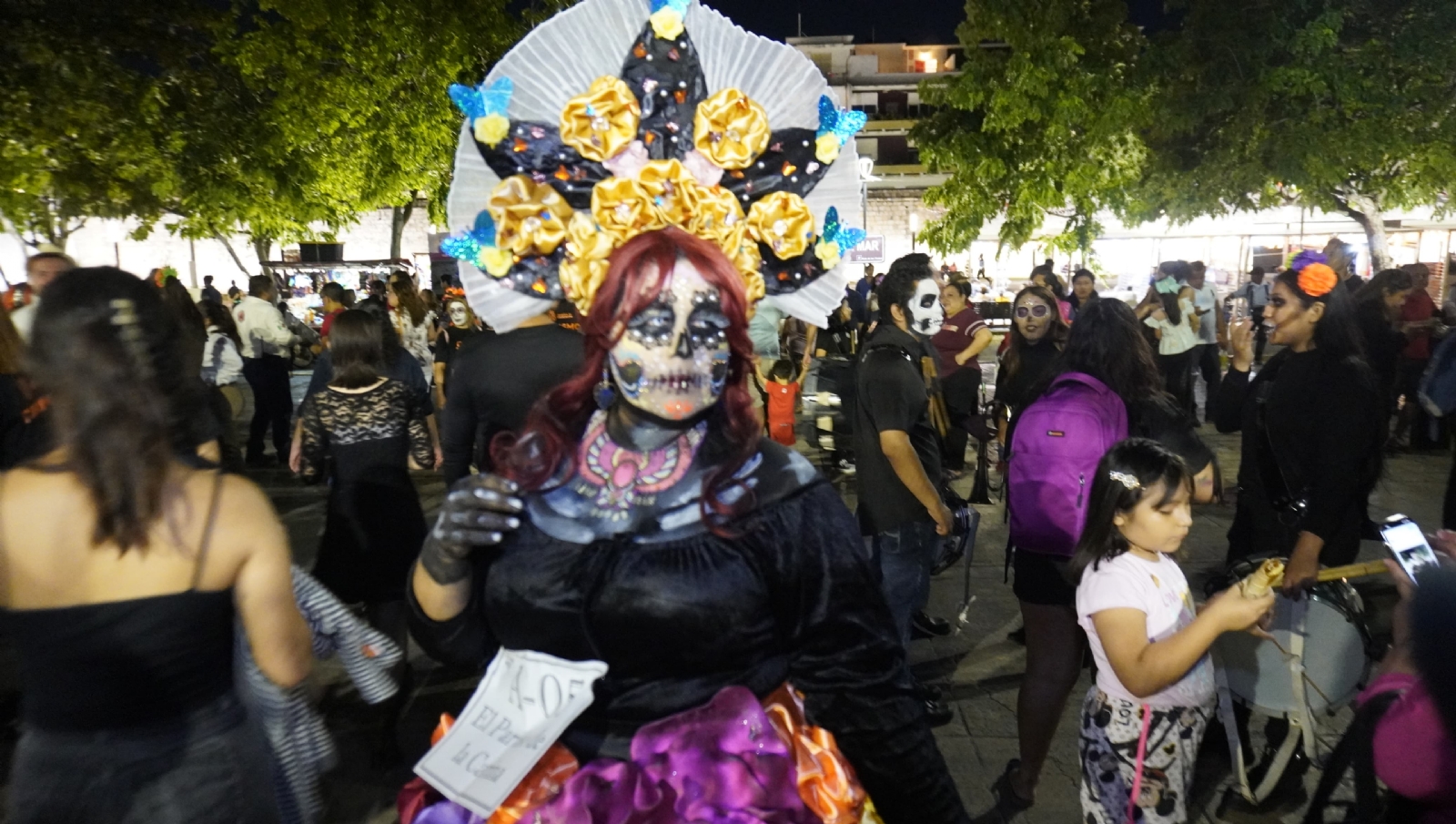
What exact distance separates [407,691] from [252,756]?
2.36m

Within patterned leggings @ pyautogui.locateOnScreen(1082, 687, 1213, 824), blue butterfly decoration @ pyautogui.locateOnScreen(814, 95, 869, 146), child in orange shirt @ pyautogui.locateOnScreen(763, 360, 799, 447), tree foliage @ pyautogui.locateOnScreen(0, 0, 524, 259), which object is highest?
tree foliage @ pyautogui.locateOnScreen(0, 0, 524, 259)

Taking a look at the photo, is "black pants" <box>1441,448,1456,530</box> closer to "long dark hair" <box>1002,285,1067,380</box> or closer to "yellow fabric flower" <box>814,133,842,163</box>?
"long dark hair" <box>1002,285,1067,380</box>

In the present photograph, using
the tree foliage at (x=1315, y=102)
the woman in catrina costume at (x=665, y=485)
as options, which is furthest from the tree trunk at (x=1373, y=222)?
the woman in catrina costume at (x=665, y=485)

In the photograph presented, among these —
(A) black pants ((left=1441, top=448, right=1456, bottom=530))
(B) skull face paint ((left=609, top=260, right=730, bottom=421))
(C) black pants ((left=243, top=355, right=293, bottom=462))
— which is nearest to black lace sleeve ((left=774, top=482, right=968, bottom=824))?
(B) skull face paint ((left=609, top=260, right=730, bottom=421))

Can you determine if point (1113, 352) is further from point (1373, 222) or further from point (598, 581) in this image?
point (1373, 222)

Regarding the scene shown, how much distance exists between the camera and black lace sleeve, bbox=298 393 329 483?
417 cm

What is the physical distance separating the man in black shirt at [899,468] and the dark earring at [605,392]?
6.43ft

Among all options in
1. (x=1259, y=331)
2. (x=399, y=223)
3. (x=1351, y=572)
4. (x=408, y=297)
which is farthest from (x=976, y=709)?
(x=399, y=223)

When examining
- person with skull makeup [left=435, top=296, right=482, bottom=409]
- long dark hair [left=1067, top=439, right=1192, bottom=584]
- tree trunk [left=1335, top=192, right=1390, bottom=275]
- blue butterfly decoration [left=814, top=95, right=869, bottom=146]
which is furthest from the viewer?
tree trunk [left=1335, top=192, right=1390, bottom=275]

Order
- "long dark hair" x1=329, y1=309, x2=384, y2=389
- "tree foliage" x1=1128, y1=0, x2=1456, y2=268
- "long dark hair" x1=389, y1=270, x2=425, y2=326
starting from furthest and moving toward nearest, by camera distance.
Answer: "tree foliage" x1=1128, y1=0, x2=1456, y2=268, "long dark hair" x1=389, y1=270, x2=425, y2=326, "long dark hair" x1=329, y1=309, x2=384, y2=389

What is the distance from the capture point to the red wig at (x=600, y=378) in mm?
1865

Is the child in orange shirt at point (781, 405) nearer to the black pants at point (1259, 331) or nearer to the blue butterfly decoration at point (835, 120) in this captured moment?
the blue butterfly decoration at point (835, 120)

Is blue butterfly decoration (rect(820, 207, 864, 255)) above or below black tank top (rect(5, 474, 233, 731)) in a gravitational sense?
above

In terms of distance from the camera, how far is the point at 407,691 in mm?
4469
